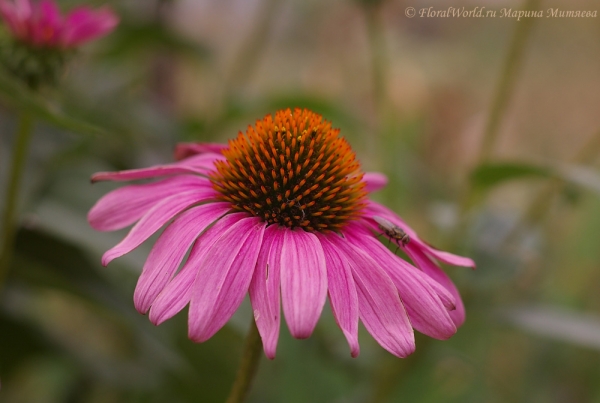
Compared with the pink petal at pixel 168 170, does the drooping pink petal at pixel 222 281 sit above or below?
below

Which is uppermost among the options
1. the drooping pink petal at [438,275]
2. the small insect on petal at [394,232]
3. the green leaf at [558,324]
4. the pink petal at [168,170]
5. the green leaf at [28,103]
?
the green leaf at [28,103]

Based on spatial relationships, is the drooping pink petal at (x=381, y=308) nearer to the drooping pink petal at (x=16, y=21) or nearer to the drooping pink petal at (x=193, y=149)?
the drooping pink petal at (x=193, y=149)

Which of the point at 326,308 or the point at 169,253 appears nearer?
the point at 169,253

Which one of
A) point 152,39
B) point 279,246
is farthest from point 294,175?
point 152,39

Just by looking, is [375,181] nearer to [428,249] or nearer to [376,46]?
[428,249]

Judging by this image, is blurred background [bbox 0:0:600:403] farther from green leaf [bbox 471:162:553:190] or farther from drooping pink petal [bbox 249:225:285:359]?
drooping pink petal [bbox 249:225:285:359]

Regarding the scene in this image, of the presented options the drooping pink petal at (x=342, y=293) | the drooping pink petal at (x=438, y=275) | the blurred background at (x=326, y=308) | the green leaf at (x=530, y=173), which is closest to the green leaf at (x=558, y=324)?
the blurred background at (x=326, y=308)

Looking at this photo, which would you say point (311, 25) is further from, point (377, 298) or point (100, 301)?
point (377, 298)
